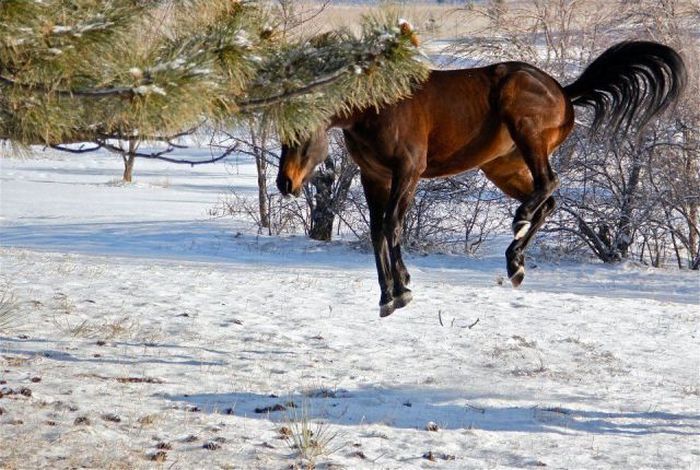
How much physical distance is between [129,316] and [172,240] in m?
8.32

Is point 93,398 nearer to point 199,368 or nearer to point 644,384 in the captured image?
point 199,368

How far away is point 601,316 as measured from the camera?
387 inches

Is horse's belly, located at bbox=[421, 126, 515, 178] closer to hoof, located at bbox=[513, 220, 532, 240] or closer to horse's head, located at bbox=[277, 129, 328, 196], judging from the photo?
hoof, located at bbox=[513, 220, 532, 240]

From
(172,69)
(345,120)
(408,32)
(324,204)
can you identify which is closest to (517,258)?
(345,120)

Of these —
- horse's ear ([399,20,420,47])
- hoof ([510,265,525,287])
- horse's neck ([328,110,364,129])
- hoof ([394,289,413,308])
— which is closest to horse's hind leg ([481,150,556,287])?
hoof ([510,265,525,287])

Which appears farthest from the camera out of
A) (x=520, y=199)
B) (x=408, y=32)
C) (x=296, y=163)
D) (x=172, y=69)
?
(x=520, y=199)

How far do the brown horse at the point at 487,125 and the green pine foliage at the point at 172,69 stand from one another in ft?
3.24

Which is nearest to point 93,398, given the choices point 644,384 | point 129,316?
point 129,316

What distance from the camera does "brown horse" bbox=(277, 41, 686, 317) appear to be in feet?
18.1

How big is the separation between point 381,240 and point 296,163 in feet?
3.35

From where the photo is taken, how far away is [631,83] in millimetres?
6008

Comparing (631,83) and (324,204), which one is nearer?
(631,83)

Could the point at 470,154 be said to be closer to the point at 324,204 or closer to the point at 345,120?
the point at 345,120

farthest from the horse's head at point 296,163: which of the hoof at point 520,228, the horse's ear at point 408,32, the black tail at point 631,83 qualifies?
the black tail at point 631,83
